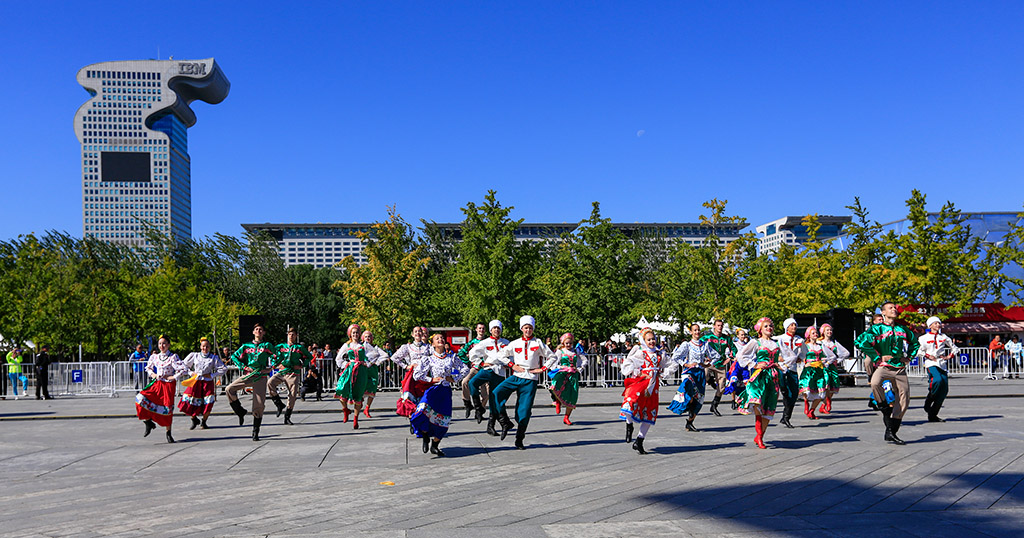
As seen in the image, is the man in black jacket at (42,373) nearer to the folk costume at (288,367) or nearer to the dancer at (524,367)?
the folk costume at (288,367)

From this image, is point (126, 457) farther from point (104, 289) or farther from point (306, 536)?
point (104, 289)

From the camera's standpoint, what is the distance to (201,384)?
15102 mm

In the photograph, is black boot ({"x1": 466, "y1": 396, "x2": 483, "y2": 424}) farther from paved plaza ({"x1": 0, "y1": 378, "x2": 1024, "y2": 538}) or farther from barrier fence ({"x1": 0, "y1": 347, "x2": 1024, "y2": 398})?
barrier fence ({"x1": 0, "y1": 347, "x2": 1024, "y2": 398})

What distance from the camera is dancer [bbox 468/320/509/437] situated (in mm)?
12734

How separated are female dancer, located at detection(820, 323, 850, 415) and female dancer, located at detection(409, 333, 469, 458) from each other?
709 cm

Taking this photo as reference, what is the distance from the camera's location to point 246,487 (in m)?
8.76

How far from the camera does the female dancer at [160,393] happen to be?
13.4m

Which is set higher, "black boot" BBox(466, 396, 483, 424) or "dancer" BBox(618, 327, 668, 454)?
"dancer" BBox(618, 327, 668, 454)

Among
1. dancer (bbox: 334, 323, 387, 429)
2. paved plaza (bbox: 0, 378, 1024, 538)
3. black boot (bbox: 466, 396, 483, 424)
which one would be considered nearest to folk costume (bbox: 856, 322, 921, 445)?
paved plaza (bbox: 0, 378, 1024, 538)

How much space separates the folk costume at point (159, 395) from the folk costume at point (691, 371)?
323 inches

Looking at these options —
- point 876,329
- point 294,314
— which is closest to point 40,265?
point 294,314

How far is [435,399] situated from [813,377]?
809cm

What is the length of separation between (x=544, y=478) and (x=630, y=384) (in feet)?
8.72

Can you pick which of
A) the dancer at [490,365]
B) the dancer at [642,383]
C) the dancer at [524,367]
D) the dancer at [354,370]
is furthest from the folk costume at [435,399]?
the dancer at [354,370]
